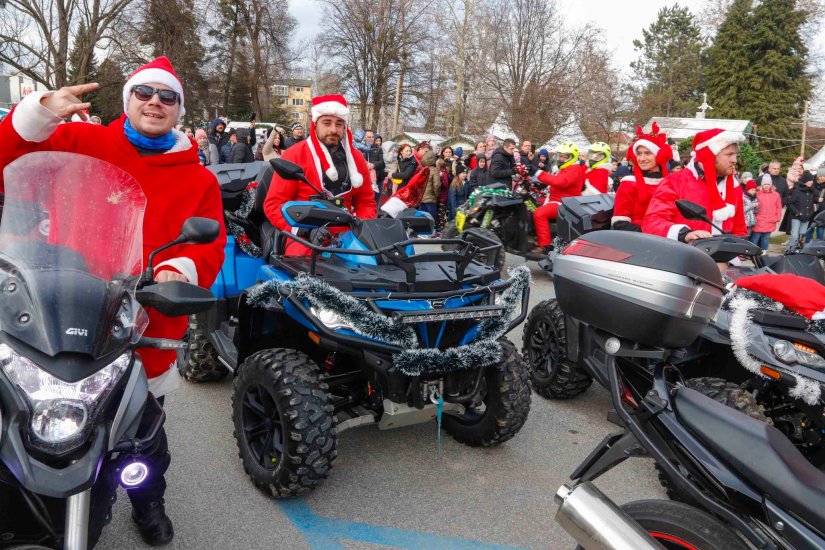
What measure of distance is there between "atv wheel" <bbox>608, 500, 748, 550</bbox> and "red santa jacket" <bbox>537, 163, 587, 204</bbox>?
7579 millimetres

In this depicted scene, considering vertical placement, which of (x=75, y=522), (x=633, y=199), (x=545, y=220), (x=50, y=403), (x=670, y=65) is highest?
Result: (x=670, y=65)

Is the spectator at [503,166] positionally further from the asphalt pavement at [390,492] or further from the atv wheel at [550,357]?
the asphalt pavement at [390,492]

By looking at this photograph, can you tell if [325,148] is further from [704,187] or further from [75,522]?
[75,522]

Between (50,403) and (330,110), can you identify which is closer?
(50,403)

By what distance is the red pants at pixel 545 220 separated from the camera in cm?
904

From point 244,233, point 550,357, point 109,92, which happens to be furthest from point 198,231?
point 109,92

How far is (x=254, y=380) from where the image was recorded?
3305 mm

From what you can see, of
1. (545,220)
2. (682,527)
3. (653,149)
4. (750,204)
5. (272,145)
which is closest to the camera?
(682,527)

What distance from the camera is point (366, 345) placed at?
10.1 ft

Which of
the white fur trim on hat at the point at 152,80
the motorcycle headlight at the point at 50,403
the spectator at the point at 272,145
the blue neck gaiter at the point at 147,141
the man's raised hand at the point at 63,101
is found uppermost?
the white fur trim on hat at the point at 152,80

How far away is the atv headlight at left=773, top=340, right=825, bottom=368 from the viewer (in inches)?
123

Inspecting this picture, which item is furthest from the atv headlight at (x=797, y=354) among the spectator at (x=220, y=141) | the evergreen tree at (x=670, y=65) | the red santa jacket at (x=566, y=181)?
the evergreen tree at (x=670, y=65)

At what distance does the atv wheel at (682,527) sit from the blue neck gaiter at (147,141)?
227 centimetres

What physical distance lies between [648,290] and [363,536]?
5.77ft
